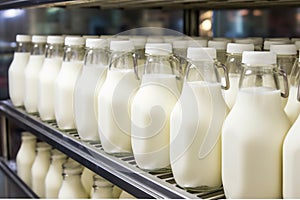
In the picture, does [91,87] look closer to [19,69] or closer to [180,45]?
[180,45]

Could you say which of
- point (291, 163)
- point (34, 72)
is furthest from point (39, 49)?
point (291, 163)

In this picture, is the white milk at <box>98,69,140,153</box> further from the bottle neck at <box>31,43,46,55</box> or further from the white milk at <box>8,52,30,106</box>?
the white milk at <box>8,52,30,106</box>

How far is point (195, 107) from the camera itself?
2.70 ft

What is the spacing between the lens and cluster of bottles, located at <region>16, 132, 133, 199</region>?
1352 millimetres

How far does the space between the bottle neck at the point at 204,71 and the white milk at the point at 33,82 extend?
89 centimetres

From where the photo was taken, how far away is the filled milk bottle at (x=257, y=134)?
71 cm

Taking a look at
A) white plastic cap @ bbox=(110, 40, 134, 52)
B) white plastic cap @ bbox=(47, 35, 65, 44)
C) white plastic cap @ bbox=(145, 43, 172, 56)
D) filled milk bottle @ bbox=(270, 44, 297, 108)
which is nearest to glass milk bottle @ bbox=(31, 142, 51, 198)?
white plastic cap @ bbox=(47, 35, 65, 44)

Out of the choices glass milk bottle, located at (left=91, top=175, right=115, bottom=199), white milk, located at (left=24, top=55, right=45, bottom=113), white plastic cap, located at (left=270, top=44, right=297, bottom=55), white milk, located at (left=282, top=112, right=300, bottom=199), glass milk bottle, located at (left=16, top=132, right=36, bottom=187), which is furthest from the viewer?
glass milk bottle, located at (left=16, top=132, right=36, bottom=187)

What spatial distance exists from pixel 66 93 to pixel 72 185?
13.6 inches

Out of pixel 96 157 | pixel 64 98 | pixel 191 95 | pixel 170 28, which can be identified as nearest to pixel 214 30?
pixel 170 28

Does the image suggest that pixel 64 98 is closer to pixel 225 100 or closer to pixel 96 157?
pixel 96 157

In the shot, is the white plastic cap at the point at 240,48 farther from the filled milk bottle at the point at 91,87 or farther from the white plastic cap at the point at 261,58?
the filled milk bottle at the point at 91,87

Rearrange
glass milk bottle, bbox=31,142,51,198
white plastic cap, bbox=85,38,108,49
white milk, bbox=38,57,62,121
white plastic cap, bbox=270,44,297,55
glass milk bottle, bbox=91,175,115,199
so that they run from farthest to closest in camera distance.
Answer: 1. glass milk bottle, bbox=31,142,51,198
2. white milk, bbox=38,57,62,121
3. glass milk bottle, bbox=91,175,115,199
4. white plastic cap, bbox=85,38,108,49
5. white plastic cap, bbox=270,44,297,55

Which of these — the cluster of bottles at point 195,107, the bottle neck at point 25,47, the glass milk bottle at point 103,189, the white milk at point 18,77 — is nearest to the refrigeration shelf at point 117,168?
the cluster of bottles at point 195,107
